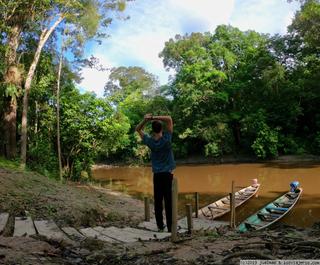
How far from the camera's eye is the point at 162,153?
5152 millimetres

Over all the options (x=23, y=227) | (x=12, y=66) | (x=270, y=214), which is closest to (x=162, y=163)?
(x=23, y=227)

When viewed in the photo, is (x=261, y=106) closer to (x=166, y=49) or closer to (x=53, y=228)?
(x=166, y=49)

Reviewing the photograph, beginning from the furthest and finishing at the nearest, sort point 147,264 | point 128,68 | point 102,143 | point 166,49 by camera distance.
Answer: point 128,68 → point 166,49 → point 102,143 → point 147,264

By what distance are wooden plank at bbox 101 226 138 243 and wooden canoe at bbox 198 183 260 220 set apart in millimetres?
6129

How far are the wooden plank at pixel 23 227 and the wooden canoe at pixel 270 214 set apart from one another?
5185 millimetres

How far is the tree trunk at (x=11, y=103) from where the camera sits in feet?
51.0

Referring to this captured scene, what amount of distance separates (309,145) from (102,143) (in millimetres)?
20938

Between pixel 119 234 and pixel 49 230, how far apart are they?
34.7 inches

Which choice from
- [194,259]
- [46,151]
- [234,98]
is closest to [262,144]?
[234,98]

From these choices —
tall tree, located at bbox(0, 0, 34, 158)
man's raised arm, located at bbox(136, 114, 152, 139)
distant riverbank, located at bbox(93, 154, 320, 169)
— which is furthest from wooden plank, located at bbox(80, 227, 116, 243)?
distant riverbank, located at bbox(93, 154, 320, 169)

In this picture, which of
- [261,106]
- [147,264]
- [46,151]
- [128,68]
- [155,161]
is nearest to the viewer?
[147,264]

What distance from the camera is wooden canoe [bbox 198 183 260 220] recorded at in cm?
1183

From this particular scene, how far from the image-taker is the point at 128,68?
59.6 meters

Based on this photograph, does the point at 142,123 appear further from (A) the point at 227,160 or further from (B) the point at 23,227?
(A) the point at 227,160
